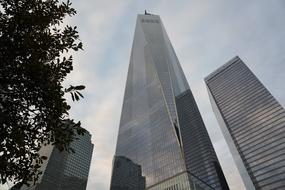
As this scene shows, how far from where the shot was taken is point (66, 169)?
160 metres

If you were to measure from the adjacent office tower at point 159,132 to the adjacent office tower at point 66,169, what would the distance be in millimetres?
35149

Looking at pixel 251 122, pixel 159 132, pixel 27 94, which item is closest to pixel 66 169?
pixel 159 132

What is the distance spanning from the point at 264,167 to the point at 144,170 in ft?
172

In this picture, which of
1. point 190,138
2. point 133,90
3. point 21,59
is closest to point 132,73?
point 133,90

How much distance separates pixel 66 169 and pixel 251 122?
11910 cm

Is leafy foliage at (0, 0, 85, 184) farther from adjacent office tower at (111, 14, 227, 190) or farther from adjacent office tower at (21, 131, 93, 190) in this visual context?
adjacent office tower at (21, 131, 93, 190)

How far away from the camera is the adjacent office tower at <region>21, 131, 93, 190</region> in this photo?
490 feet

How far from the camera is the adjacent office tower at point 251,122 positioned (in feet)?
316

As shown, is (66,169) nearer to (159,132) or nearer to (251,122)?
(159,132)

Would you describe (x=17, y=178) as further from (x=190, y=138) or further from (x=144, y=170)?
(x=190, y=138)

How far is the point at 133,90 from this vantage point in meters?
173

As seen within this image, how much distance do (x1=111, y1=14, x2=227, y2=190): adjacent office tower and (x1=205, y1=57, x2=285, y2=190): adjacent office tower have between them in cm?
2017

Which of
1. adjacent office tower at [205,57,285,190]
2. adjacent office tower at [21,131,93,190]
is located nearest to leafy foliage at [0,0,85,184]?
adjacent office tower at [205,57,285,190]

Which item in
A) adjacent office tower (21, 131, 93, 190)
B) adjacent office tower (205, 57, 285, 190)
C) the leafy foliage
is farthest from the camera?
adjacent office tower (21, 131, 93, 190)
